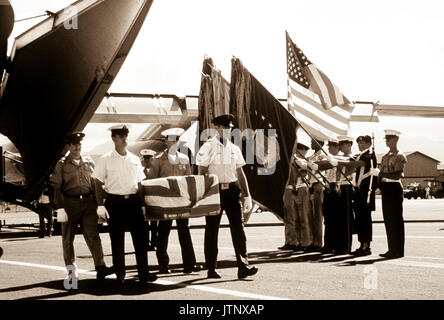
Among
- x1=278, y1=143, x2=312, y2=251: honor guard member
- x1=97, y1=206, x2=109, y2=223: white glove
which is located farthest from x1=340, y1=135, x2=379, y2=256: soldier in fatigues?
x1=97, y1=206, x2=109, y2=223: white glove

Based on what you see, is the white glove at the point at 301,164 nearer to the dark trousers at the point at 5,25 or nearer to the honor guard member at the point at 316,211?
the honor guard member at the point at 316,211

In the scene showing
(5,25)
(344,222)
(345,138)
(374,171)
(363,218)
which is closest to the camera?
(374,171)

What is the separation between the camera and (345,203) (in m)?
11.1

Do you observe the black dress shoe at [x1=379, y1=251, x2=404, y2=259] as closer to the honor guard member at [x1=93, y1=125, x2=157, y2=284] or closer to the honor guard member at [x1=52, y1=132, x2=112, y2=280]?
the honor guard member at [x1=93, y1=125, x2=157, y2=284]

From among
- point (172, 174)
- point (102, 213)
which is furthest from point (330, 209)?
point (102, 213)

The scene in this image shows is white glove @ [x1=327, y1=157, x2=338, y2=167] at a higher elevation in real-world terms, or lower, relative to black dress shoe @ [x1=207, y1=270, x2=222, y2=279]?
higher

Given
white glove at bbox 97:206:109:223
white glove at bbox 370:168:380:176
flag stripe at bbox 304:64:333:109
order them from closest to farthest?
white glove at bbox 97:206:109:223, white glove at bbox 370:168:380:176, flag stripe at bbox 304:64:333:109

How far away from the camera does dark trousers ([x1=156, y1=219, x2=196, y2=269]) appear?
894 cm

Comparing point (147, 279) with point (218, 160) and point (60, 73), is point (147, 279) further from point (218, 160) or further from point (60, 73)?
point (60, 73)

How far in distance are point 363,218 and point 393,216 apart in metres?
0.60

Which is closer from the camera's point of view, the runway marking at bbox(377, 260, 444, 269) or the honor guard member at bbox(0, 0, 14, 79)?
the runway marking at bbox(377, 260, 444, 269)

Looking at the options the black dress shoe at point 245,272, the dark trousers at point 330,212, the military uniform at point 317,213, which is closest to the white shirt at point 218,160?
the black dress shoe at point 245,272

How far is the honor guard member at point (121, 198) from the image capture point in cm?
774
